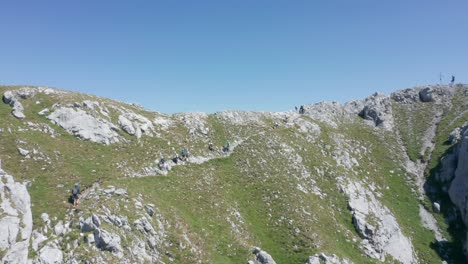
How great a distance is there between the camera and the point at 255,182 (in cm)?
5725

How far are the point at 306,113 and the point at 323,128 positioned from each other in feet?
43.9

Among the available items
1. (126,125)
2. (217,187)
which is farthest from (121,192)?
(126,125)

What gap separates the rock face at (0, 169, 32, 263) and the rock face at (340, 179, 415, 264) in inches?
1703

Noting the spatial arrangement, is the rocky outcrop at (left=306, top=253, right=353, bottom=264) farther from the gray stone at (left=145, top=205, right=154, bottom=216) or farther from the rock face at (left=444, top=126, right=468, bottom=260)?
the rock face at (left=444, top=126, right=468, bottom=260)

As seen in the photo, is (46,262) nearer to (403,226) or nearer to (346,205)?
(346,205)

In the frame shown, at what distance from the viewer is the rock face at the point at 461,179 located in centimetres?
6159

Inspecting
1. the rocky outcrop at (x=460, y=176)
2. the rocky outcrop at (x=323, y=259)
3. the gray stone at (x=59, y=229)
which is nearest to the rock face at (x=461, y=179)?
the rocky outcrop at (x=460, y=176)

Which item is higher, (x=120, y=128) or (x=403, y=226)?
(x=120, y=128)

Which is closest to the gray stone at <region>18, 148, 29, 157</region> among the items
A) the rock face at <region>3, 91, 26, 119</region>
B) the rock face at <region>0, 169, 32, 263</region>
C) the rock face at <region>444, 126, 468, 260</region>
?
the rock face at <region>0, 169, 32, 263</region>

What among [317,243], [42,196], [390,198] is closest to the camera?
[42,196]

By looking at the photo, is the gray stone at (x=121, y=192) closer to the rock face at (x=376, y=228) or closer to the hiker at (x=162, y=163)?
the hiker at (x=162, y=163)

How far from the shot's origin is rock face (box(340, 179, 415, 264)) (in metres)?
52.0

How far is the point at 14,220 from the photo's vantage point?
32.6m

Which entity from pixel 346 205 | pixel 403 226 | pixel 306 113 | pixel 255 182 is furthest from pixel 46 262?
pixel 306 113
